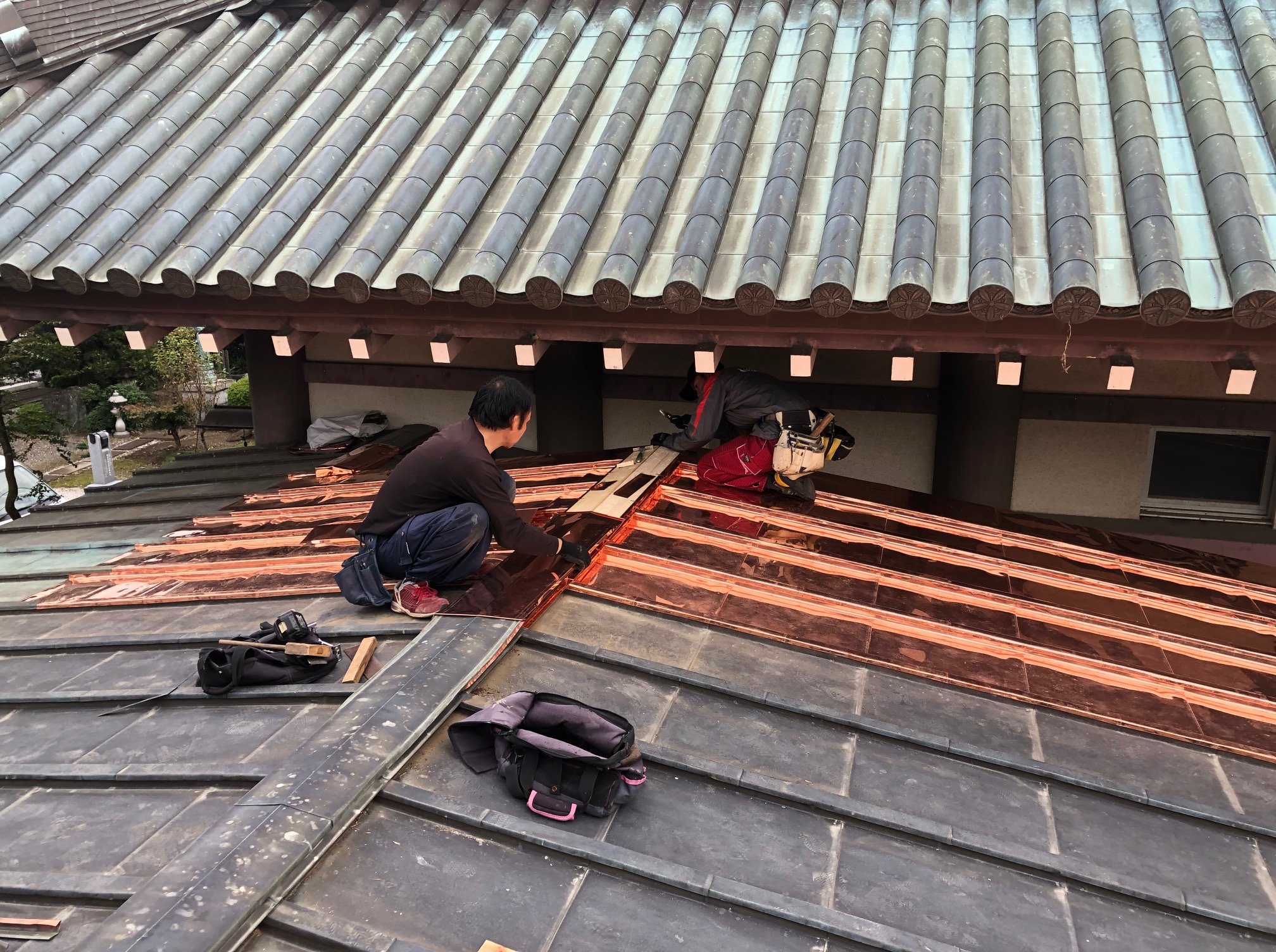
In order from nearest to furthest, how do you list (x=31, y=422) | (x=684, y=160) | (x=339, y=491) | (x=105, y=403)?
(x=684, y=160), (x=339, y=491), (x=31, y=422), (x=105, y=403)

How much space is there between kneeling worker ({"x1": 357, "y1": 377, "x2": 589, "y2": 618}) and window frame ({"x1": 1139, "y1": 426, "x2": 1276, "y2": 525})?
5.34m

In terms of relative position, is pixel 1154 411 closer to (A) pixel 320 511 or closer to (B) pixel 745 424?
(B) pixel 745 424

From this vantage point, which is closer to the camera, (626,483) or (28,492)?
(626,483)

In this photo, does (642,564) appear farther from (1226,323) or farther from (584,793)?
(1226,323)

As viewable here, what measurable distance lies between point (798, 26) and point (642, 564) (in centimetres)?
563

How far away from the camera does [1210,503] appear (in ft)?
25.1

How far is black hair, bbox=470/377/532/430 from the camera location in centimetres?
470

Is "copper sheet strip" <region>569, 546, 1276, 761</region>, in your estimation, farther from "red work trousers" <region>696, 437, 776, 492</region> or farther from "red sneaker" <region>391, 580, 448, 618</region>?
"red work trousers" <region>696, 437, 776, 492</region>

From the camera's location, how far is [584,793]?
10.6 ft

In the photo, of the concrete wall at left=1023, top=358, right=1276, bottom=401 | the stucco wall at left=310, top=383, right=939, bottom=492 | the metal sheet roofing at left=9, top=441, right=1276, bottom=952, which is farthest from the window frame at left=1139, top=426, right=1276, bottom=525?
the stucco wall at left=310, top=383, right=939, bottom=492

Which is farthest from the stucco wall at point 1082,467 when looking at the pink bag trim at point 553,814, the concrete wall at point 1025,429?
the pink bag trim at point 553,814

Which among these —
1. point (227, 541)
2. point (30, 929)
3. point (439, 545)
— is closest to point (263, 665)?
point (439, 545)

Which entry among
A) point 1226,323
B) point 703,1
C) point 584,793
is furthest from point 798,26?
point 584,793

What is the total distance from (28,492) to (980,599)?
80.6 feet
